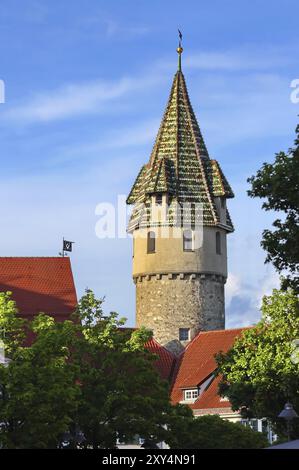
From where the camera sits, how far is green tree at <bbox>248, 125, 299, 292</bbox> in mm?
44188

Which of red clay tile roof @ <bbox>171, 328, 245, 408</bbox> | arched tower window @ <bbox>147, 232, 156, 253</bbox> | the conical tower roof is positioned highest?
the conical tower roof

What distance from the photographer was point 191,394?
95438 mm

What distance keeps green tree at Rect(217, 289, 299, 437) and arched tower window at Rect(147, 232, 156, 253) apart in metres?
36.0

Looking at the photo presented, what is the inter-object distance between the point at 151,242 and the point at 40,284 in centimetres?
1347

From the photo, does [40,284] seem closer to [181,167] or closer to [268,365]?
[181,167]

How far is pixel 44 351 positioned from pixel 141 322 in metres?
48.7

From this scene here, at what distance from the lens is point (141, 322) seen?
10331 cm

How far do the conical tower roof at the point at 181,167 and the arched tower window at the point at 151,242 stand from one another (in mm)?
3362

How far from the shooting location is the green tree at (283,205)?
4419 centimetres

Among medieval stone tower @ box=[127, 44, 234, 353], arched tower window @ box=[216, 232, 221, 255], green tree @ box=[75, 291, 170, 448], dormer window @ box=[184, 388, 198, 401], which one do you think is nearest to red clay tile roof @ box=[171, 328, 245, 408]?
dormer window @ box=[184, 388, 198, 401]

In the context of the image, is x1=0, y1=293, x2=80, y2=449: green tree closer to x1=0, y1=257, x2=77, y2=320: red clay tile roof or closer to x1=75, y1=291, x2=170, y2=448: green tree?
x1=75, y1=291, x2=170, y2=448: green tree

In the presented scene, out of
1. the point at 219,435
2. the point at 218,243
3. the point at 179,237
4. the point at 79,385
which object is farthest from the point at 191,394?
the point at 79,385
